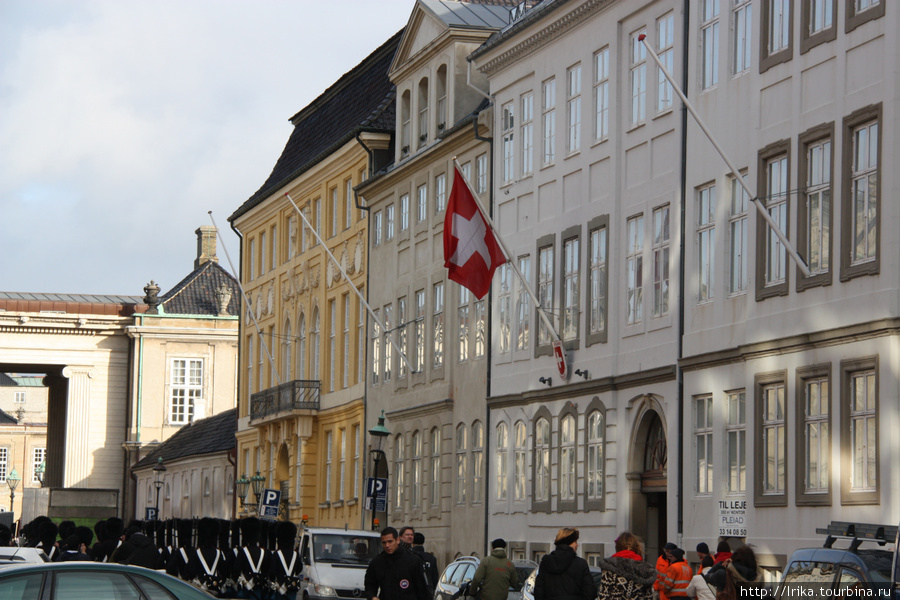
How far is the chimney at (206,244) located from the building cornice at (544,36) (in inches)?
2625

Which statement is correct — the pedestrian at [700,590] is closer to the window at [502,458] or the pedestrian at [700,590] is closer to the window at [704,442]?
the window at [704,442]

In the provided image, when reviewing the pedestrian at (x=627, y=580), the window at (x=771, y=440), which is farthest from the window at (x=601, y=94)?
the pedestrian at (x=627, y=580)

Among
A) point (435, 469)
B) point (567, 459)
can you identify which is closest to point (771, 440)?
point (567, 459)

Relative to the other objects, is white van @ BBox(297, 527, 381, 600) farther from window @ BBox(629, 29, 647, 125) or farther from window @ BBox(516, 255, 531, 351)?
window @ BBox(629, 29, 647, 125)

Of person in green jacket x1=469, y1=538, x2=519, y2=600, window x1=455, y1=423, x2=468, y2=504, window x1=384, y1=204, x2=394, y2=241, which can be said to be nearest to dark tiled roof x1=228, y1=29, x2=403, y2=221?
window x1=384, y1=204, x2=394, y2=241

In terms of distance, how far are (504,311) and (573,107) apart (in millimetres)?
5555

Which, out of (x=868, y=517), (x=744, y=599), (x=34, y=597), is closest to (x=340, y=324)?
(x=868, y=517)

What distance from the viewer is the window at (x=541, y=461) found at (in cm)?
3762

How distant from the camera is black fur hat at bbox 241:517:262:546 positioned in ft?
131

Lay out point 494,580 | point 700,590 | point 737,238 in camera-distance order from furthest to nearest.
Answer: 1. point 737,238
2. point 494,580
3. point 700,590

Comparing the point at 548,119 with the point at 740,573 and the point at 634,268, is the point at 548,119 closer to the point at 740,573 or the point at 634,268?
the point at 634,268

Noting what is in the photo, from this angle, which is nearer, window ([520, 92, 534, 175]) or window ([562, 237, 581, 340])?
window ([562, 237, 581, 340])

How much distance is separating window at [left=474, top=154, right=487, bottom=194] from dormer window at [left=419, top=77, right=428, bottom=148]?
5.43 metres

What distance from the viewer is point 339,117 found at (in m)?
58.1
